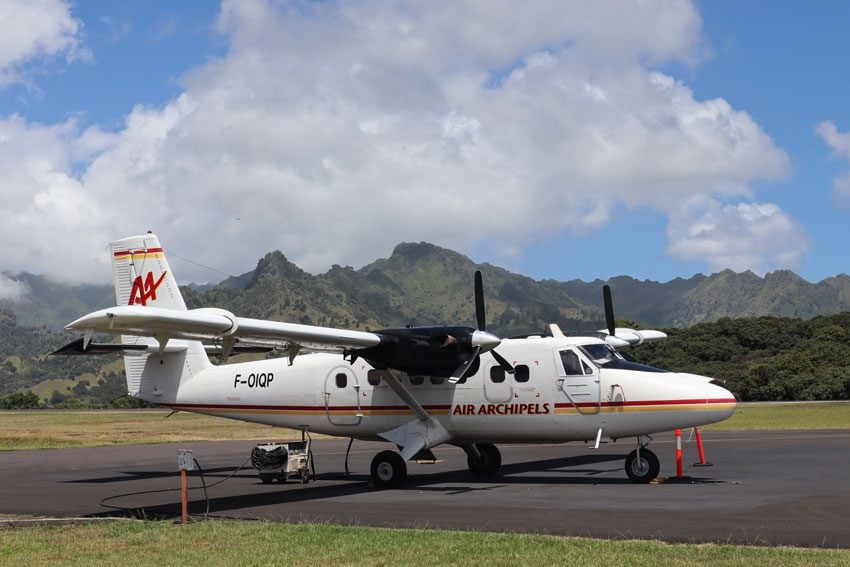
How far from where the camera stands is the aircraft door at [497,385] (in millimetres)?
21516

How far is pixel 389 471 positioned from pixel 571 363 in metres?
4.74

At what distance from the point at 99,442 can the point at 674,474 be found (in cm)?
2925

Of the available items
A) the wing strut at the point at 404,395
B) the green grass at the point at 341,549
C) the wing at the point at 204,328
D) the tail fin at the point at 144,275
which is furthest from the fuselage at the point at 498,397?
the green grass at the point at 341,549

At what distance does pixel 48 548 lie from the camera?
528 inches

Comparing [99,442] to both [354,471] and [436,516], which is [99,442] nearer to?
[354,471]

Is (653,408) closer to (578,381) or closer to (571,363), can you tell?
(578,381)

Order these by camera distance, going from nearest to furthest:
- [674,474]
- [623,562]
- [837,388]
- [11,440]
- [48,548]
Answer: [623,562]
[48,548]
[674,474]
[11,440]
[837,388]

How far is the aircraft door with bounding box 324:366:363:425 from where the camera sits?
75.8 ft

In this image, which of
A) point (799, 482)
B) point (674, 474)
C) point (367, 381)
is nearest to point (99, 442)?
point (367, 381)

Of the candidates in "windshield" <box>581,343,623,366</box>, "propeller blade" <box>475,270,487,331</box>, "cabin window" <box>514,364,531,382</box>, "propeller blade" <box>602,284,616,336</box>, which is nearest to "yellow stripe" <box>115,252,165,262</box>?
"propeller blade" <box>475,270,487,331</box>

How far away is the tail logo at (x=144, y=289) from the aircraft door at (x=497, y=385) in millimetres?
9000

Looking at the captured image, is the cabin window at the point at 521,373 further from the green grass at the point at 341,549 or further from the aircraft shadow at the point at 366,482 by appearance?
the green grass at the point at 341,549

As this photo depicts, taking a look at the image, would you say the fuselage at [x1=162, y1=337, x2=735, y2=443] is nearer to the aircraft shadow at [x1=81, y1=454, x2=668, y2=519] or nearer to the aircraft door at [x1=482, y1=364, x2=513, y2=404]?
the aircraft door at [x1=482, y1=364, x2=513, y2=404]

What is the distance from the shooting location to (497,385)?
70.8 feet
